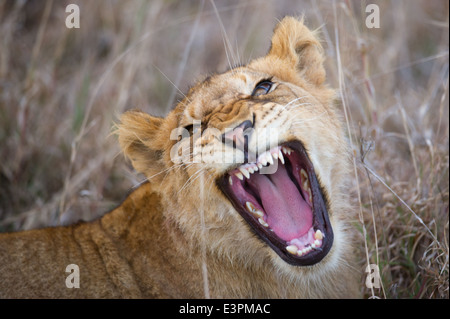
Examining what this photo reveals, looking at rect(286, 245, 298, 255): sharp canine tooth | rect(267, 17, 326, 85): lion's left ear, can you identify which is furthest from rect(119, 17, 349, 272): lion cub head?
rect(267, 17, 326, 85): lion's left ear

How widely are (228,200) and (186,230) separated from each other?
11.8 inches

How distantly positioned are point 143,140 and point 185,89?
65cm

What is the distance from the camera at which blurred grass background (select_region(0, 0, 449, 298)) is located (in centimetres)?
365

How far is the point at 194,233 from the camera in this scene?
3.02 m

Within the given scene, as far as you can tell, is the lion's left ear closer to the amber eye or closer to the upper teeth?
the amber eye

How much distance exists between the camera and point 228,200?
295 centimetres

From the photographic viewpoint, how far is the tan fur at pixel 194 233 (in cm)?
294

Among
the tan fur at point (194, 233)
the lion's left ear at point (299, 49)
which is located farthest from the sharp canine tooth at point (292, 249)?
the lion's left ear at point (299, 49)

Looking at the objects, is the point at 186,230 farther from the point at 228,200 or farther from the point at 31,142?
the point at 31,142

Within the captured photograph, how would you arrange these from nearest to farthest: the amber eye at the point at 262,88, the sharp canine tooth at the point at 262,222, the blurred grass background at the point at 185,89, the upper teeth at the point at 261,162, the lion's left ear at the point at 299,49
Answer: the upper teeth at the point at 261,162
the sharp canine tooth at the point at 262,222
the amber eye at the point at 262,88
the lion's left ear at the point at 299,49
the blurred grass background at the point at 185,89

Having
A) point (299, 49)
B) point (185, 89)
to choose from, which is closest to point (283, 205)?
point (299, 49)

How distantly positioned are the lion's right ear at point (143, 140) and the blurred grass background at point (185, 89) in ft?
1.38

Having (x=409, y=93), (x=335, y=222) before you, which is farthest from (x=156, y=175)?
(x=409, y=93)

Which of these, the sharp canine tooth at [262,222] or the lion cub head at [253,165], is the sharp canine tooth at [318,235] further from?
the sharp canine tooth at [262,222]
